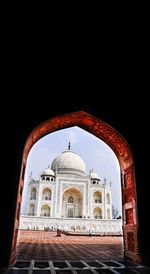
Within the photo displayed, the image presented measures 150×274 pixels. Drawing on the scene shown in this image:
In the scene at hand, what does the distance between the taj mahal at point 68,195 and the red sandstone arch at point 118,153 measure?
2743 cm

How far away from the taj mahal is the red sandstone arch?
90.0 ft

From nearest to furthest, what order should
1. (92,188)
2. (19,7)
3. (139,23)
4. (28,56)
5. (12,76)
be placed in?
(19,7), (139,23), (28,56), (12,76), (92,188)

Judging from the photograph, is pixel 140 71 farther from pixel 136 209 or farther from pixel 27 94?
pixel 136 209

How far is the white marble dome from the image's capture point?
39.9m

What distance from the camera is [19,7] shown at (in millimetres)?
3936

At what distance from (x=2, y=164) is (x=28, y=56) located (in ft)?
8.32

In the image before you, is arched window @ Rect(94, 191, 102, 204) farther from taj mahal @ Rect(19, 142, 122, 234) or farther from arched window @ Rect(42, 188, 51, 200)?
arched window @ Rect(42, 188, 51, 200)

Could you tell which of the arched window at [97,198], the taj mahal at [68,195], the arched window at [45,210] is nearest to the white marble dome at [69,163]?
the taj mahal at [68,195]

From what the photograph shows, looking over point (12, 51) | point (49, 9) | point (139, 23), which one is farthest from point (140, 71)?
point (12, 51)

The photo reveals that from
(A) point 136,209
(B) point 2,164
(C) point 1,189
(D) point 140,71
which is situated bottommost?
→ (A) point 136,209

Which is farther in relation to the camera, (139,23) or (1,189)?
(1,189)

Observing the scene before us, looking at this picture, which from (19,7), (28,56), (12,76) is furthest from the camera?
Answer: (12,76)

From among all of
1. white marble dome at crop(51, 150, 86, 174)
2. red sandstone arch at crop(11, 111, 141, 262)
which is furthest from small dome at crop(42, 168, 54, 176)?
red sandstone arch at crop(11, 111, 141, 262)

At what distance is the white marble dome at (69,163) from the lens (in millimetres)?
39875
